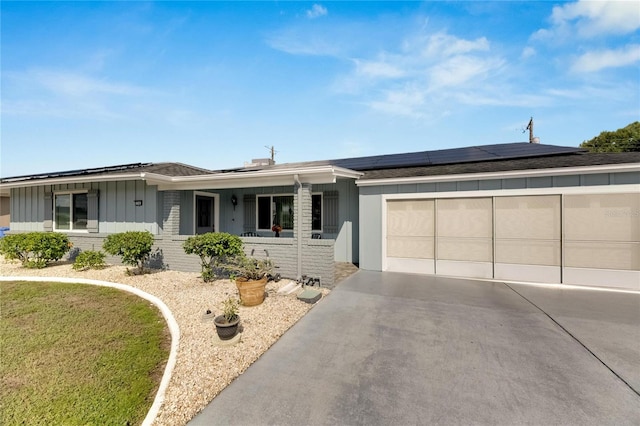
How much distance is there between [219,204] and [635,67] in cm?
1682

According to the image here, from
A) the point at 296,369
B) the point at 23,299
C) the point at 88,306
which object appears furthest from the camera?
the point at 23,299

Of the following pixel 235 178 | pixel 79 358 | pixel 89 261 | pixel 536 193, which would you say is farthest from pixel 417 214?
pixel 89 261

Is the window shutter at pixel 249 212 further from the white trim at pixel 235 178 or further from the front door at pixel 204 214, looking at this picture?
the white trim at pixel 235 178

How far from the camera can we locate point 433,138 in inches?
586

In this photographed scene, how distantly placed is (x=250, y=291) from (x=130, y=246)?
4.29 metres

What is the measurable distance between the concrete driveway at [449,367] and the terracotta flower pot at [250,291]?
44.6 inches

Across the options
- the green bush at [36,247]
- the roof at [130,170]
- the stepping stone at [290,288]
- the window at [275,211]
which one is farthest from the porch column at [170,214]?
the stepping stone at [290,288]

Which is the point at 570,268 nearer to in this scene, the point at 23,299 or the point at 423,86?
the point at 423,86

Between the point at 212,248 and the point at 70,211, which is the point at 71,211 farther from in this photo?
the point at 212,248

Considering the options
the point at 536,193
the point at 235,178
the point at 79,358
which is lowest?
the point at 79,358

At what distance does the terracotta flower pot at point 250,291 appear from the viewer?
16.0 ft

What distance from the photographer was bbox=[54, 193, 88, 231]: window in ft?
30.1

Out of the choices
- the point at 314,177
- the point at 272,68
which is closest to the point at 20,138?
the point at 272,68

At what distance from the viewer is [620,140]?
73.7 ft
